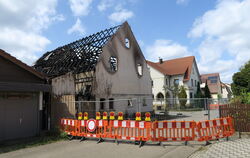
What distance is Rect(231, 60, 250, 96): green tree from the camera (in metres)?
29.6

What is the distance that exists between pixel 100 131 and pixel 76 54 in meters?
9.79

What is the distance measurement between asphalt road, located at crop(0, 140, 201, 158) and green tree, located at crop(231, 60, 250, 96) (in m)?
27.3

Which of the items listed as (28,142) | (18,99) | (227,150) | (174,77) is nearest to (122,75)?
(18,99)

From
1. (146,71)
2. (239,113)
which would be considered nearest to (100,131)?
(239,113)

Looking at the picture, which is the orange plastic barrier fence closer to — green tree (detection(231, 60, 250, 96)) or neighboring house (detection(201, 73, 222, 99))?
green tree (detection(231, 60, 250, 96))

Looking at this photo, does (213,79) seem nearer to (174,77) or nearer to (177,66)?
(177,66)

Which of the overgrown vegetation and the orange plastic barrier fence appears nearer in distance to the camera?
the orange plastic barrier fence

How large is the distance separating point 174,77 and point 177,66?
3.17 metres

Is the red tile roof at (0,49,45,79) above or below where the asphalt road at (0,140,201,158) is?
above

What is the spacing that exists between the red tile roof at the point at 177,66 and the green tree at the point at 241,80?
7906 mm

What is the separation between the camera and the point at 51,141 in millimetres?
9094

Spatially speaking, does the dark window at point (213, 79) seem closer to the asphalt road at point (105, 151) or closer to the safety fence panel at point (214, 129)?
the safety fence panel at point (214, 129)

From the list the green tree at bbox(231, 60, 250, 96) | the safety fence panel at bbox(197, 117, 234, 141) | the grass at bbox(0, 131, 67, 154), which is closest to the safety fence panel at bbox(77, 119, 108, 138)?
the grass at bbox(0, 131, 67, 154)

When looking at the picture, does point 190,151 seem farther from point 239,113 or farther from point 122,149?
point 239,113
